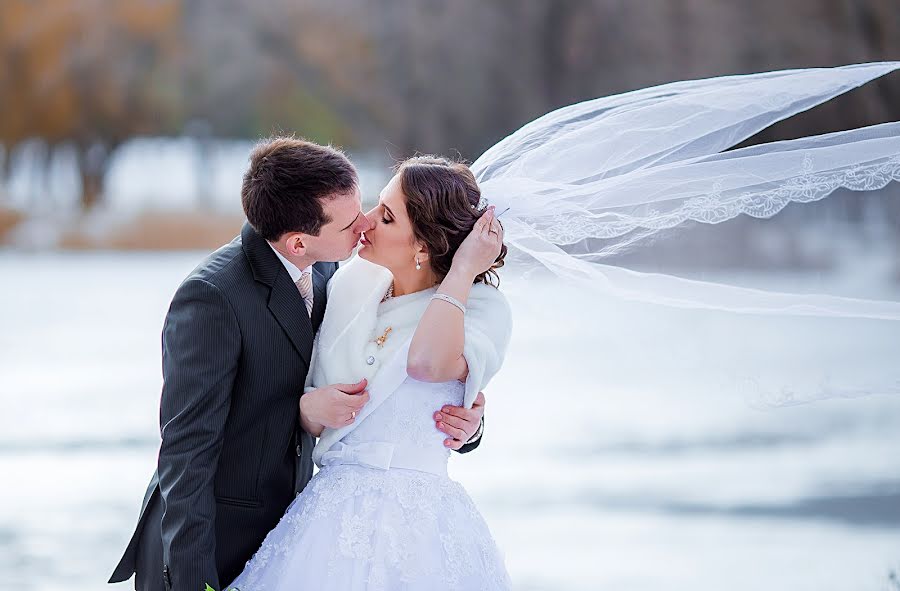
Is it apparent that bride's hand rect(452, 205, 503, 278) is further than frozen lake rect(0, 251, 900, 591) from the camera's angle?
No

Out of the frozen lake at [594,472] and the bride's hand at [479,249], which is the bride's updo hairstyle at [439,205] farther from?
the frozen lake at [594,472]

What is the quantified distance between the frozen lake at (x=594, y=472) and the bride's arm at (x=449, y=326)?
0.37m

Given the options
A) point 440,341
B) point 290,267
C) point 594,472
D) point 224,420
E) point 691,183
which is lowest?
point 594,472

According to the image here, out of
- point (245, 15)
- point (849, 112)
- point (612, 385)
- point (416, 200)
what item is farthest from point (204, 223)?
point (416, 200)

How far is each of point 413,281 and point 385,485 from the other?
374 mm

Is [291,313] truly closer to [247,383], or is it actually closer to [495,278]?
[247,383]

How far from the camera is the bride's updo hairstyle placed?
6.35 feet

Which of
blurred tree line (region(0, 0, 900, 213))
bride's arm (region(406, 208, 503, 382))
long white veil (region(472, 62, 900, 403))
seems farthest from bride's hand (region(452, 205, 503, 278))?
blurred tree line (region(0, 0, 900, 213))

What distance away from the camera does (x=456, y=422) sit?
1.93 meters

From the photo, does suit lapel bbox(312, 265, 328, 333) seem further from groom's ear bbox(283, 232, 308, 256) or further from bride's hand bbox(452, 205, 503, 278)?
bride's hand bbox(452, 205, 503, 278)

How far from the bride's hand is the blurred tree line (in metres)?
11.6

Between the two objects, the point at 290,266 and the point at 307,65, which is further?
the point at 307,65

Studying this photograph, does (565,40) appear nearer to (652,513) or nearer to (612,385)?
(612,385)

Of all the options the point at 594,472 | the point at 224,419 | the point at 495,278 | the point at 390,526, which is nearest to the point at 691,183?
the point at 495,278
